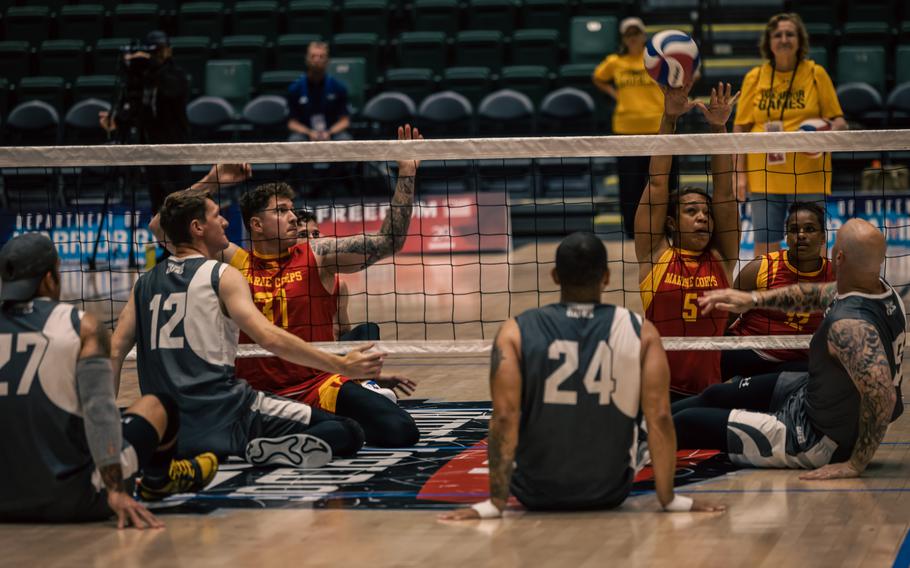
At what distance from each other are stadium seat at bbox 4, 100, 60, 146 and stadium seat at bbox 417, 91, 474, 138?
16.1 feet

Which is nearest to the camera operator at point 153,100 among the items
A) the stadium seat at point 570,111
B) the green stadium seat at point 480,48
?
the stadium seat at point 570,111

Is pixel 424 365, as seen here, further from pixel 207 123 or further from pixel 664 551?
pixel 207 123

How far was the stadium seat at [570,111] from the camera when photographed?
54.5ft

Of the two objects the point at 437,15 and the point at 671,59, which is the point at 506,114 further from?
the point at 671,59

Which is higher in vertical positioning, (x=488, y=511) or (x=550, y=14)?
(x=550, y=14)

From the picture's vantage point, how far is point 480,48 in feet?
60.0

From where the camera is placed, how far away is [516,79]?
57.9 ft

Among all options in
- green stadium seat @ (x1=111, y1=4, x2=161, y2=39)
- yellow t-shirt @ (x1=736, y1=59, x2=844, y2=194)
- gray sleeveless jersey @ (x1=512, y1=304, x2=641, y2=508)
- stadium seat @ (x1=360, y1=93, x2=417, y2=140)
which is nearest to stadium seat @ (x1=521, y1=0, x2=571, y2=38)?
stadium seat @ (x1=360, y1=93, x2=417, y2=140)

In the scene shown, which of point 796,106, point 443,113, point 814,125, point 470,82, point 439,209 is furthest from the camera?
point 470,82

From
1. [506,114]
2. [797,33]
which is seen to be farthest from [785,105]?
[506,114]

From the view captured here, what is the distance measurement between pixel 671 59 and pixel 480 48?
1144 centimetres

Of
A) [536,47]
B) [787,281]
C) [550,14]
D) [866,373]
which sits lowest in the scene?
[866,373]

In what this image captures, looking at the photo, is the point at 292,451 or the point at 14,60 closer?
the point at 292,451

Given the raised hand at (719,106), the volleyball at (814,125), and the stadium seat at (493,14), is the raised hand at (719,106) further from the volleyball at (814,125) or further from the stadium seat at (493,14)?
the stadium seat at (493,14)
